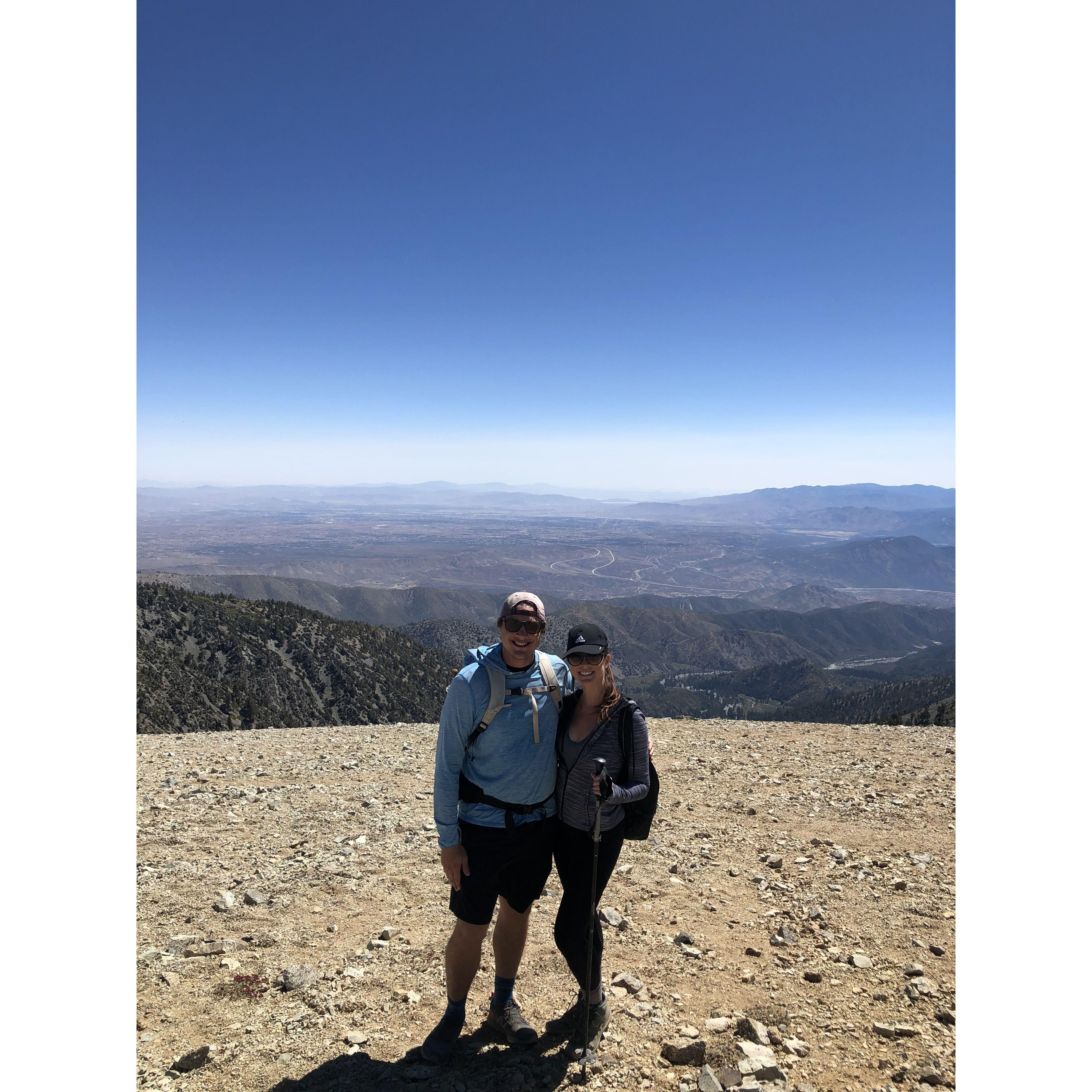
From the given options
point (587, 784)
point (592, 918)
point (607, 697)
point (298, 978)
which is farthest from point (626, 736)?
point (298, 978)

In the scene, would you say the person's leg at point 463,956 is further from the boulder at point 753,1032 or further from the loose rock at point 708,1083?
the boulder at point 753,1032

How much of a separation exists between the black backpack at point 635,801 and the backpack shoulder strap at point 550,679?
1.03 feet

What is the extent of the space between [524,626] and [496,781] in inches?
30.2

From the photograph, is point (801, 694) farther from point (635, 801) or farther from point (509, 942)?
point (635, 801)

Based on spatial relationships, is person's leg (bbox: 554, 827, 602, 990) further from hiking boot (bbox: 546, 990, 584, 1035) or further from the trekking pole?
hiking boot (bbox: 546, 990, 584, 1035)

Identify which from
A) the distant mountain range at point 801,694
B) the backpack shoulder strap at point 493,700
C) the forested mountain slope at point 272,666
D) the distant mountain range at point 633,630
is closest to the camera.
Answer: the backpack shoulder strap at point 493,700

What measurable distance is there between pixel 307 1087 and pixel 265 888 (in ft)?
8.66

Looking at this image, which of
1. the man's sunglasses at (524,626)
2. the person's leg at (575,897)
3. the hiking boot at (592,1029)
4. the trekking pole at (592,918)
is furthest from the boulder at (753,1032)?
the man's sunglasses at (524,626)

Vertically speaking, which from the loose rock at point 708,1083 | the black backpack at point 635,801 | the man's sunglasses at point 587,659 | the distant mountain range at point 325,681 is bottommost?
the distant mountain range at point 325,681

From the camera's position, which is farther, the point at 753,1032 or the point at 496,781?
the point at 753,1032

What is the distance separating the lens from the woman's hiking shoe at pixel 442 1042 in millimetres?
3137

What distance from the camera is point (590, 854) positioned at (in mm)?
3127

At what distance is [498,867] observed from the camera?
9.89 feet
